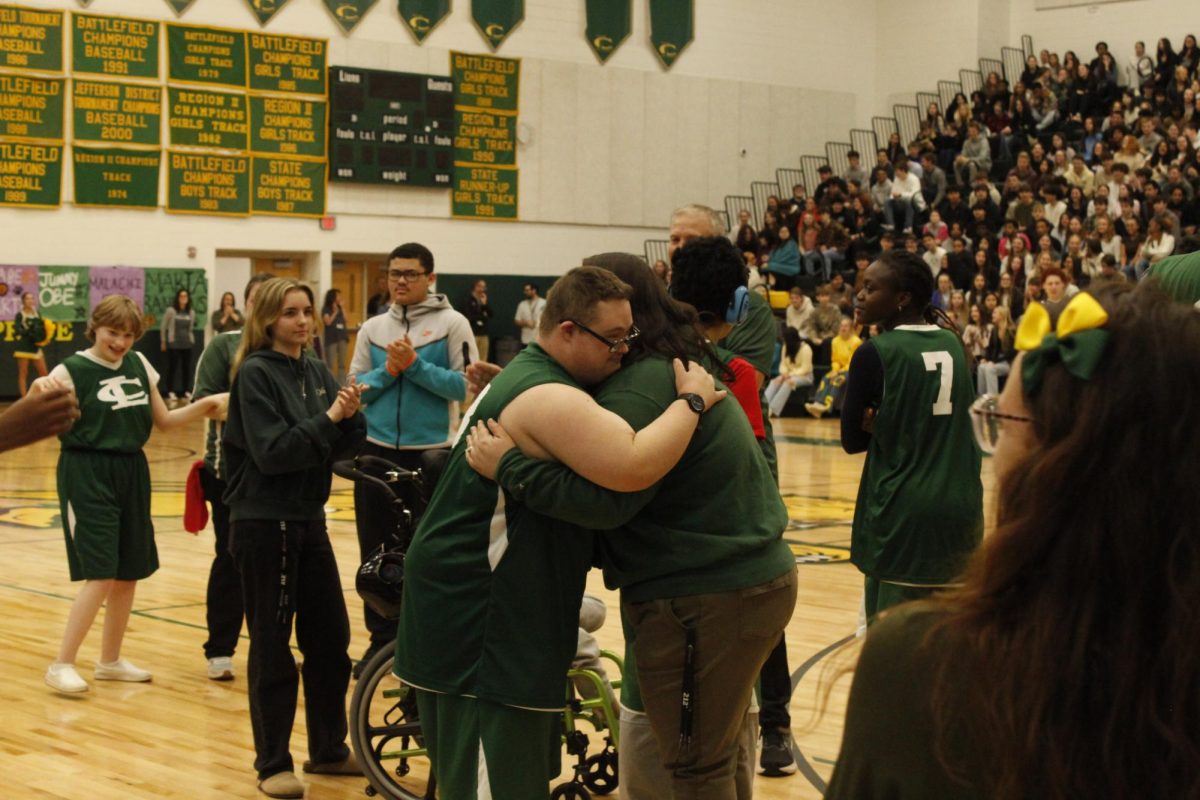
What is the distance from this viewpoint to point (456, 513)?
10.0ft

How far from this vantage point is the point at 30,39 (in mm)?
20125

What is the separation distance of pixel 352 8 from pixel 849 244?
861 centimetres

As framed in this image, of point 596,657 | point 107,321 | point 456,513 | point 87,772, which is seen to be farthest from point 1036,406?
point 107,321

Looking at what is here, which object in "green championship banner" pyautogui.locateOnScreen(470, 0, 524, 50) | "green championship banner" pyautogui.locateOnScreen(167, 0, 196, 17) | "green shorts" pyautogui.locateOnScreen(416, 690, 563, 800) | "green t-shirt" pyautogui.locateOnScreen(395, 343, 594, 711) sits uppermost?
"green championship banner" pyautogui.locateOnScreen(470, 0, 524, 50)

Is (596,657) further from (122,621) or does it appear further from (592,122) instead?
(592,122)

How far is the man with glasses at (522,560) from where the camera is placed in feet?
9.67

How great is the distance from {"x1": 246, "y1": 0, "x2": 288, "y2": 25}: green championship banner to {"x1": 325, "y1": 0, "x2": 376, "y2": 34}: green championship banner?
82 cm

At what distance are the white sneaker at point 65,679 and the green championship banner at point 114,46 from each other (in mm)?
16313

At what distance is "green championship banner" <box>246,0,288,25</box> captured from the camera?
22016 millimetres

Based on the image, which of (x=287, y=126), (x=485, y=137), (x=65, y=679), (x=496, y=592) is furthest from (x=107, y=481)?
(x=485, y=137)

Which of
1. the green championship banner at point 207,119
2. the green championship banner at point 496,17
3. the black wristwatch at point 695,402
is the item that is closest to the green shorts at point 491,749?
the black wristwatch at point 695,402

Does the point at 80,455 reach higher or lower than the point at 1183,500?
lower

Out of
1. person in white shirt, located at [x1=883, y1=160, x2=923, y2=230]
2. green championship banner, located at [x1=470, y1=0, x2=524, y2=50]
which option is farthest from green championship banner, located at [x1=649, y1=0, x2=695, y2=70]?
person in white shirt, located at [x1=883, y1=160, x2=923, y2=230]

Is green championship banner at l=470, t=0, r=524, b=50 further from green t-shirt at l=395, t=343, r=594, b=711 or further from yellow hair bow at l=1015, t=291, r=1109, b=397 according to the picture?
yellow hair bow at l=1015, t=291, r=1109, b=397
